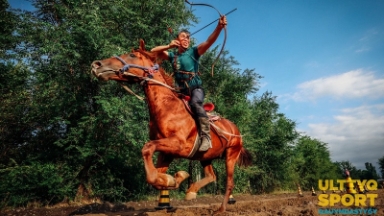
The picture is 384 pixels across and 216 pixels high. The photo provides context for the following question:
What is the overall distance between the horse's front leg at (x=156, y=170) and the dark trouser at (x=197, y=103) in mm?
960

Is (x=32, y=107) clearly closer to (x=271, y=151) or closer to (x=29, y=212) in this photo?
(x=29, y=212)

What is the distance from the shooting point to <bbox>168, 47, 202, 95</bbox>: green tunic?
5.62 metres

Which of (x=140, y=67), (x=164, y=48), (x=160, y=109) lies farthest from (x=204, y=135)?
(x=164, y=48)

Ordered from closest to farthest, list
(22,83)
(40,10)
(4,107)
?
(4,107) → (22,83) → (40,10)

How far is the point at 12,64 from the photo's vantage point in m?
12.8

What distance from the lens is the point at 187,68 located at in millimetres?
5629

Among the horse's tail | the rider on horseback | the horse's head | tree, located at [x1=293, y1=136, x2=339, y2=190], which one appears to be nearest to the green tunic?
the rider on horseback

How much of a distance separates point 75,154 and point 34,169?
2.17m

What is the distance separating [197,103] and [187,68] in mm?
806

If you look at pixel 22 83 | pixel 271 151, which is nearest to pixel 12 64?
pixel 22 83

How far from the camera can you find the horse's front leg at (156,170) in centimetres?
382

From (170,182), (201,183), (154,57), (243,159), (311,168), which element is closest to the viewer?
(170,182)

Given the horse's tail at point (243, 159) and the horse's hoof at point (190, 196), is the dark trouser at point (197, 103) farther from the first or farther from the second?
the horse's tail at point (243, 159)

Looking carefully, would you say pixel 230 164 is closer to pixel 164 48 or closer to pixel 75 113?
pixel 164 48
